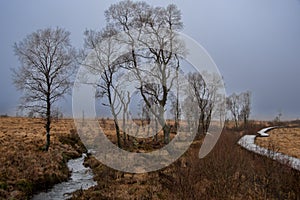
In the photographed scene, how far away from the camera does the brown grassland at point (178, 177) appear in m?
9.41

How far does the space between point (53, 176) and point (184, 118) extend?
26.3 metres

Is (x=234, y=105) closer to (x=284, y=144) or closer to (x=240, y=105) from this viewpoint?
(x=240, y=105)

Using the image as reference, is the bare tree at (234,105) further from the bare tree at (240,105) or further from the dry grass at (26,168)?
the dry grass at (26,168)

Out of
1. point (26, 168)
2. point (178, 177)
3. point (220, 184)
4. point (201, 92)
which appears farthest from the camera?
point (201, 92)

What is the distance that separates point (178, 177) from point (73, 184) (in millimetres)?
8614

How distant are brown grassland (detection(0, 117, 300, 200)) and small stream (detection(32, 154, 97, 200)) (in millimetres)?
498

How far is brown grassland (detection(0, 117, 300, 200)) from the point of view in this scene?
9.41m

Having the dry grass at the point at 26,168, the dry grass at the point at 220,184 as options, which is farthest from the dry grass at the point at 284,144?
the dry grass at the point at 26,168

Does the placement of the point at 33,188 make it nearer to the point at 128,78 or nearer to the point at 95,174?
the point at 95,174

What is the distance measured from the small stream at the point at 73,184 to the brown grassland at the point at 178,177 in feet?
1.63

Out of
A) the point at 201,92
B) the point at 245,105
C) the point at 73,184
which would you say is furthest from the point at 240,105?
the point at 73,184

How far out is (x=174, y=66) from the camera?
25.4m

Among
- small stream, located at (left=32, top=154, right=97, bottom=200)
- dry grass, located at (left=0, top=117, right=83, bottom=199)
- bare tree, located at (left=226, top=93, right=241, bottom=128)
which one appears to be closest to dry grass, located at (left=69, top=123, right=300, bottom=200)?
small stream, located at (left=32, top=154, right=97, bottom=200)

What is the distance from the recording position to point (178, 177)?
1177 centimetres
